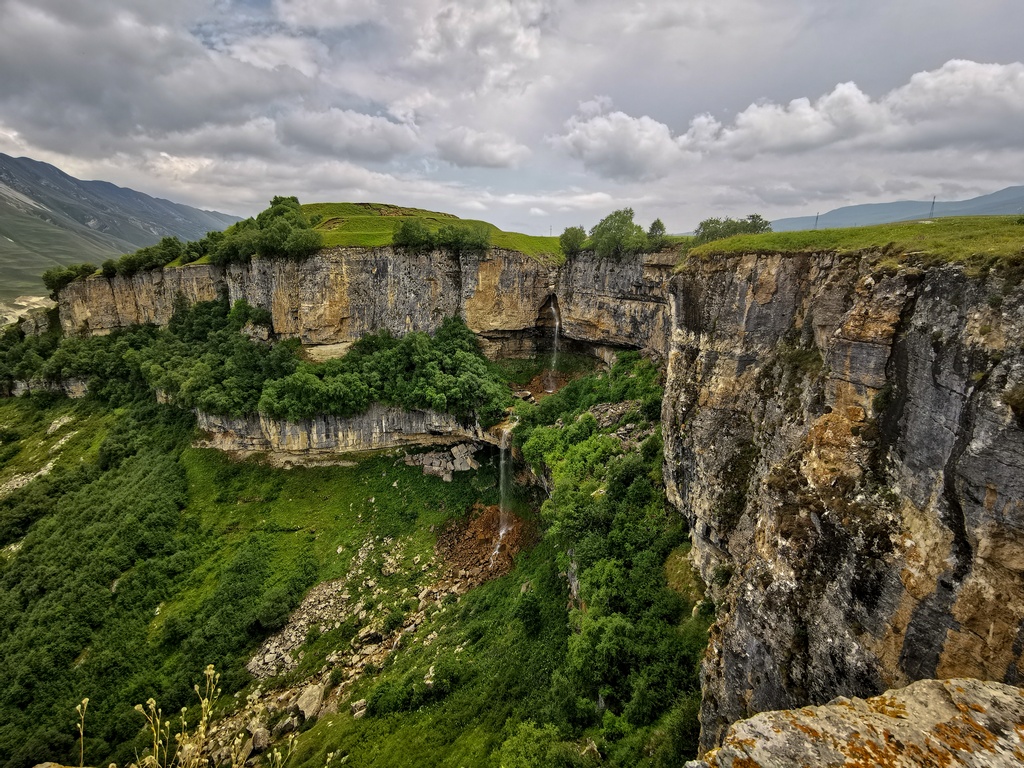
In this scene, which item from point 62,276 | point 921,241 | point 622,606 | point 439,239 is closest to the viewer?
point 921,241

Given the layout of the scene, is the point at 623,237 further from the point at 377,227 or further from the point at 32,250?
the point at 32,250

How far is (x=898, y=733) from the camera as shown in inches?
231

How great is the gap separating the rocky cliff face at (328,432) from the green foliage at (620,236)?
696 inches

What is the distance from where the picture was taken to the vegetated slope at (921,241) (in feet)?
28.5

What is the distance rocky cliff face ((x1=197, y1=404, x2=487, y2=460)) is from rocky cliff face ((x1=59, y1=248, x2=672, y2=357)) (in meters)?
8.18

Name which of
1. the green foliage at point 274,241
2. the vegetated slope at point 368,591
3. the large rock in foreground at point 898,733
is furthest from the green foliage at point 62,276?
the large rock in foreground at point 898,733

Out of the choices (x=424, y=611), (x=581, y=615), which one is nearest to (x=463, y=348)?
(x=424, y=611)

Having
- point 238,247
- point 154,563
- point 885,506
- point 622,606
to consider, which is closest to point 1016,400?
point 885,506

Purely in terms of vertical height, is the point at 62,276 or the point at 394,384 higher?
the point at 62,276

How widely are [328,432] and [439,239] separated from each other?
18.3m

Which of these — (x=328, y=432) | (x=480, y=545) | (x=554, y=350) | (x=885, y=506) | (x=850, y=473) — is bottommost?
(x=480, y=545)

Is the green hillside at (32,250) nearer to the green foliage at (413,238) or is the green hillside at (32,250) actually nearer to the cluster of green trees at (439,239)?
the green foliage at (413,238)

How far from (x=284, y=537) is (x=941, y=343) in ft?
112

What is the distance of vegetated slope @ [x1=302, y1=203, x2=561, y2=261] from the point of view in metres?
39.2
